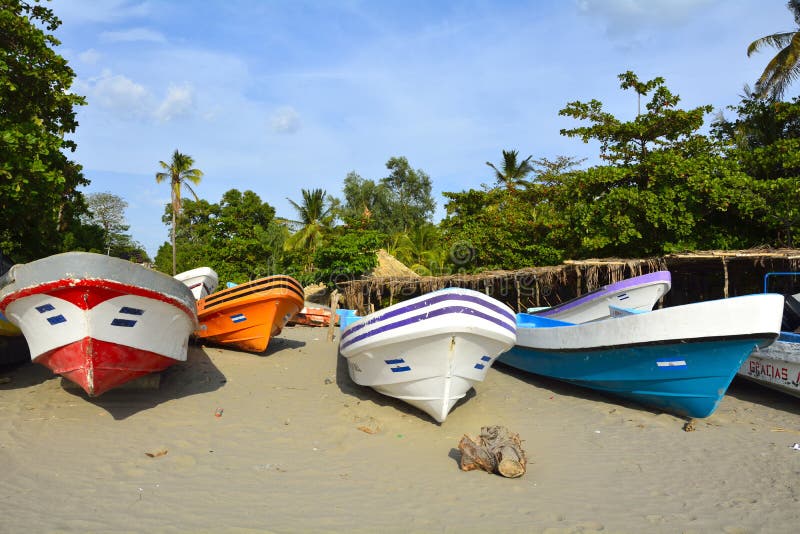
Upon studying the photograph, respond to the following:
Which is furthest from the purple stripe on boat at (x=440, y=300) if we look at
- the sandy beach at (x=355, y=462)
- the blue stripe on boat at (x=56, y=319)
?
the blue stripe on boat at (x=56, y=319)

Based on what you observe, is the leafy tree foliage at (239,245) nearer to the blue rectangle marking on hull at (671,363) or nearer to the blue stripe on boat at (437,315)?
the blue stripe on boat at (437,315)

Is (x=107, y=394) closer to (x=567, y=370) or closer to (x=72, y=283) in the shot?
(x=72, y=283)

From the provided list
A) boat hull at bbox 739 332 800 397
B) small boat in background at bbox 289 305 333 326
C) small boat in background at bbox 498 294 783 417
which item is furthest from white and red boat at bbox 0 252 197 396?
small boat in background at bbox 289 305 333 326

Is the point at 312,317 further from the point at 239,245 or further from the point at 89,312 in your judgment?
the point at 89,312

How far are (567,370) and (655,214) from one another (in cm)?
762

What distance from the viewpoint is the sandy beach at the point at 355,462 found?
3992 millimetres

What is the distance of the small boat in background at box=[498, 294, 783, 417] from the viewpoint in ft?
19.9

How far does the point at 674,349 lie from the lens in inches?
257

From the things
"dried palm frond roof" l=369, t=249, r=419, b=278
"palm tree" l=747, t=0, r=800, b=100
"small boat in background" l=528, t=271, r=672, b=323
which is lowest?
"small boat in background" l=528, t=271, r=672, b=323

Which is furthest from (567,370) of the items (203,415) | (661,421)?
(203,415)

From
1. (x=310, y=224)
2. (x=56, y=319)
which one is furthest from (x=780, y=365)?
(x=310, y=224)

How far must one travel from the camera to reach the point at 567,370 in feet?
27.0

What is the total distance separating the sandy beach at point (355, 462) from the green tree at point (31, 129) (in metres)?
2.75

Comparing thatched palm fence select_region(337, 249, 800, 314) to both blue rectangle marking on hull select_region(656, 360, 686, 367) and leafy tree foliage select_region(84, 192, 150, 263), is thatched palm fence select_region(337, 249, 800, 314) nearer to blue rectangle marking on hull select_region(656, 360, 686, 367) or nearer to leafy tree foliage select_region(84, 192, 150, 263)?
blue rectangle marking on hull select_region(656, 360, 686, 367)
